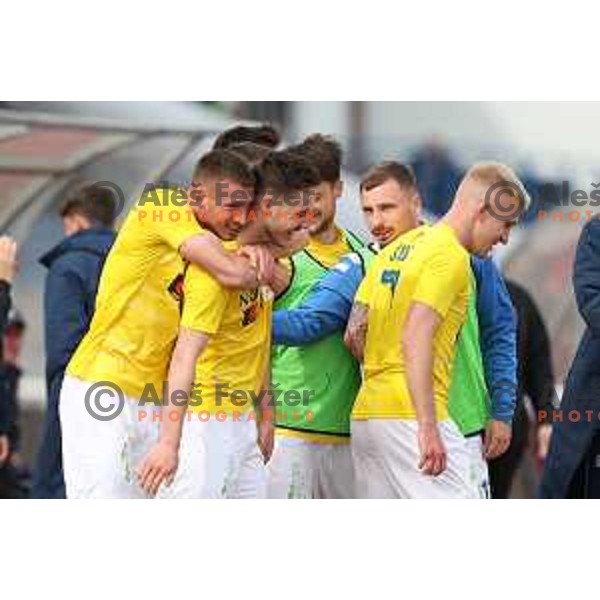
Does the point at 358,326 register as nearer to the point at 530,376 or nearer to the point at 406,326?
the point at 406,326

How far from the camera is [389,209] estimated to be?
304 inches

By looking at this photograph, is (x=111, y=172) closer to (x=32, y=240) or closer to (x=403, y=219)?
(x=32, y=240)

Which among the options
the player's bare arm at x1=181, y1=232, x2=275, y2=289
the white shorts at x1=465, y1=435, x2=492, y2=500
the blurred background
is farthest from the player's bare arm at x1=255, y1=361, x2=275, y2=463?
the blurred background

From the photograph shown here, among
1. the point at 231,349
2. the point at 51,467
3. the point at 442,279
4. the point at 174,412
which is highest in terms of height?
the point at 442,279

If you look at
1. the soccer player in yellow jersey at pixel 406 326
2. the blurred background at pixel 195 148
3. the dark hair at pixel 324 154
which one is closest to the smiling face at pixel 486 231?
the soccer player in yellow jersey at pixel 406 326

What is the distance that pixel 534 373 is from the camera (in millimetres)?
8953

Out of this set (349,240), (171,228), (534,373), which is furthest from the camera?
(534,373)

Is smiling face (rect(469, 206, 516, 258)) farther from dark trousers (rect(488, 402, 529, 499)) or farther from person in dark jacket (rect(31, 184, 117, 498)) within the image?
person in dark jacket (rect(31, 184, 117, 498))

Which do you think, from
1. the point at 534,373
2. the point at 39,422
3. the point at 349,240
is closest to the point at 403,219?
the point at 349,240

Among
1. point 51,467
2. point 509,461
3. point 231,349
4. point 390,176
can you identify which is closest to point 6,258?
point 231,349

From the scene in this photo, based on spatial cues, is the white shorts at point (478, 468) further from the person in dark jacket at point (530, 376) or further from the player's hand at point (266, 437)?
the person in dark jacket at point (530, 376)

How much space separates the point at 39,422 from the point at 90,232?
342 cm

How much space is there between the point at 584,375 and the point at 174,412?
1.66 m
